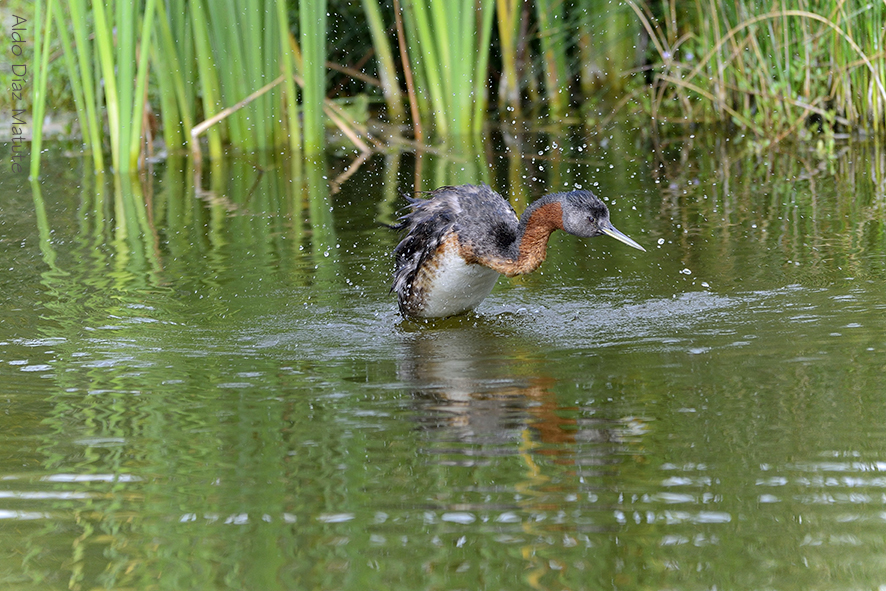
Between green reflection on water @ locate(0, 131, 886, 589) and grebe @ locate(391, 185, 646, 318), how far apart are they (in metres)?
0.18

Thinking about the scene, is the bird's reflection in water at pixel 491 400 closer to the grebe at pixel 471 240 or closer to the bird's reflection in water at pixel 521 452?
the bird's reflection in water at pixel 521 452

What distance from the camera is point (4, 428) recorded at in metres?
4.11

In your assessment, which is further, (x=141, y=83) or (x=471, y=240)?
(x=141, y=83)

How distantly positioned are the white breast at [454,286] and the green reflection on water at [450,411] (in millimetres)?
96

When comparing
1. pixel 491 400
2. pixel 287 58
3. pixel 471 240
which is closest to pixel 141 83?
pixel 287 58

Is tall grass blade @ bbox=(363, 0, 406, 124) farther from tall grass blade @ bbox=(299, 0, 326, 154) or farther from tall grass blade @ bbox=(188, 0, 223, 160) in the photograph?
tall grass blade @ bbox=(188, 0, 223, 160)

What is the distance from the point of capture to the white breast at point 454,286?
5.42 m

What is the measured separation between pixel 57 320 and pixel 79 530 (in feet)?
8.34

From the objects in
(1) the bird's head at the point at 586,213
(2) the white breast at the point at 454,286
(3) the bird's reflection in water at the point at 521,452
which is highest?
(1) the bird's head at the point at 586,213

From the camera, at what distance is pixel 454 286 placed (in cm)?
548

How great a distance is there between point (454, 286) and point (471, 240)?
28 cm

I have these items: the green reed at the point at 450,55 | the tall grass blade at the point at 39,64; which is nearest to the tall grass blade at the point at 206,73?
the tall grass blade at the point at 39,64

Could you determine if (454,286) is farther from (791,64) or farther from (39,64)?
(791,64)

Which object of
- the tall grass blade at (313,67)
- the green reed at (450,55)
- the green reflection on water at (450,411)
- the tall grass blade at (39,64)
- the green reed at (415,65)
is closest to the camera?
the green reflection on water at (450,411)
